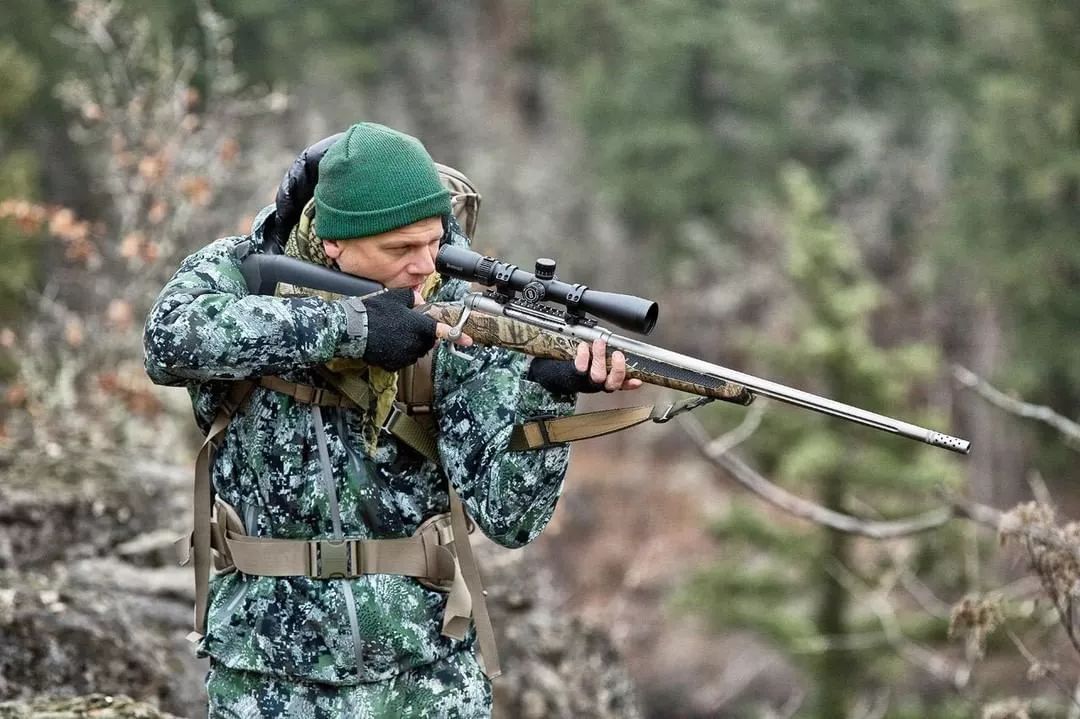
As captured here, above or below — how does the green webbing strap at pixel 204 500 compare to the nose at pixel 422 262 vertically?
below

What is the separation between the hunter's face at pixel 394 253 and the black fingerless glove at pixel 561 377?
0.41 meters

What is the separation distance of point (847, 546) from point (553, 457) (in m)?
13.6

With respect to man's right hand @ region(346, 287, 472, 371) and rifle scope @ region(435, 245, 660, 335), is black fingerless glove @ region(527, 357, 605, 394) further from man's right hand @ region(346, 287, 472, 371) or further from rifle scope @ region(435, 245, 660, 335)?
man's right hand @ region(346, 287, 472, 371)

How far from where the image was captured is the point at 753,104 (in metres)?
26.7

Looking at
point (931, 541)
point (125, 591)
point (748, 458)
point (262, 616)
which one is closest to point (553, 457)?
point (262, 616)

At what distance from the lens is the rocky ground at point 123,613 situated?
17.4 ft

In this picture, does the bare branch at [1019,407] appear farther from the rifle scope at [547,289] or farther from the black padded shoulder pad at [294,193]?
the black padded shoulder pad at [294,193]

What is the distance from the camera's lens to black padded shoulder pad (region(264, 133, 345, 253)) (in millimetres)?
3689

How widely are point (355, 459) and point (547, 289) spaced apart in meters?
0.71

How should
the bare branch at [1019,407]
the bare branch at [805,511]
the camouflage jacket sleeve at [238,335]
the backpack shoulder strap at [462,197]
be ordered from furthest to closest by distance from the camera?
the bare branch at [805,511], the bare branch at [1019,407], the backpack shoulder strap at [462,197], the camouflage jacket sleeve at [238,335]

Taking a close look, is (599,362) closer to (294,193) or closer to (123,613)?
(294,193)

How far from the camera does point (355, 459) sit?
362 cm

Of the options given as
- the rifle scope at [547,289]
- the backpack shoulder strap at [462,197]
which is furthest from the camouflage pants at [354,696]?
the backpack shoulder strap at [462,197]

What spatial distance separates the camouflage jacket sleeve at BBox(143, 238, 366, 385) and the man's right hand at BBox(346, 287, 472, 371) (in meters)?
0.04
